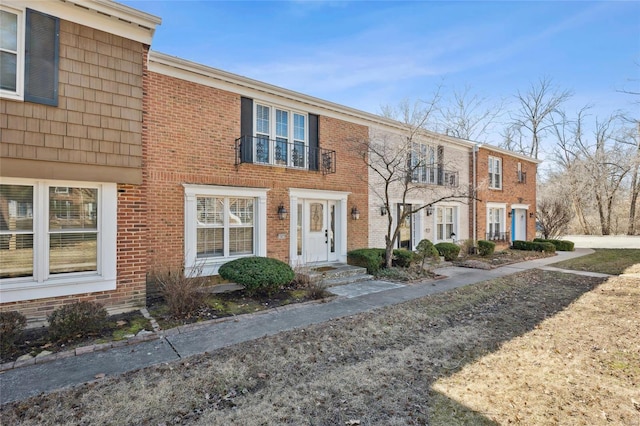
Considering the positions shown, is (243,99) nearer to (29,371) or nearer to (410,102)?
(410,102)

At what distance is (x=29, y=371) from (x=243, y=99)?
7.21 metres

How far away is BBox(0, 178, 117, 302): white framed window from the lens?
206 inches

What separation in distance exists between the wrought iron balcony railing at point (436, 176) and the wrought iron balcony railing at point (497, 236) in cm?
401

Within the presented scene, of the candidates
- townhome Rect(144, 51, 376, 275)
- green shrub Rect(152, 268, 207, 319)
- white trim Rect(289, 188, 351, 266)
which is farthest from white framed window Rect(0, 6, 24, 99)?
white trim Rect(289, 188, 351, 266)

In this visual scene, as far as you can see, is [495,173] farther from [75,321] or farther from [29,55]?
[29,55]

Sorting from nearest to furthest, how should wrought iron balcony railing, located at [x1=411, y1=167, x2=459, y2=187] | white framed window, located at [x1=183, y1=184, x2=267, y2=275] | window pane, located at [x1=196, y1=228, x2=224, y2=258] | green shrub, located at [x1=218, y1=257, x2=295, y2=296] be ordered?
green shrub, located at [x1=218, y1=257, x2=295, y2=296]
white framed window, located at [x1=183, y1=184, x2=267, y2=275]
window pane, located at [x1=196, y1=228, x2=224, y2=258]
wrought iron balcony railing, located at [x1=411, y1=167, x2=459, y2=187]

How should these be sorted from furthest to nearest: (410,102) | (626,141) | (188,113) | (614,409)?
(626,141) < (410,102) < (188,113) < (614,409)

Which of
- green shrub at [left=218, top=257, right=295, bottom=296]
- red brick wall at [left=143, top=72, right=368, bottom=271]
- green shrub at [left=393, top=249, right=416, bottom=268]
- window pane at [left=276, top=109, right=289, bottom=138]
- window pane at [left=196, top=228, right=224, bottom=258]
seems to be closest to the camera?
green shrub at [left=218, top=257, right=295, bottom=296]

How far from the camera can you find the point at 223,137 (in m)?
8.47

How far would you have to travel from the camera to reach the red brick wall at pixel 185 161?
24.4ft

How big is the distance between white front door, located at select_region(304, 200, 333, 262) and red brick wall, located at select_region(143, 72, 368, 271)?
0.88 meters

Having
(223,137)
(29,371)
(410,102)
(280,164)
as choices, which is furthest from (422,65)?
(29,371)

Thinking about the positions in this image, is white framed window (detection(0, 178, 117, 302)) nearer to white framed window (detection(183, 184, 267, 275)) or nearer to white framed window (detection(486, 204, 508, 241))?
white framed window (detection(183, 184, 267, 275))

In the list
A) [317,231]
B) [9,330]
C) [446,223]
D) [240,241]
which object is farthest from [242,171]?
[446,223]
